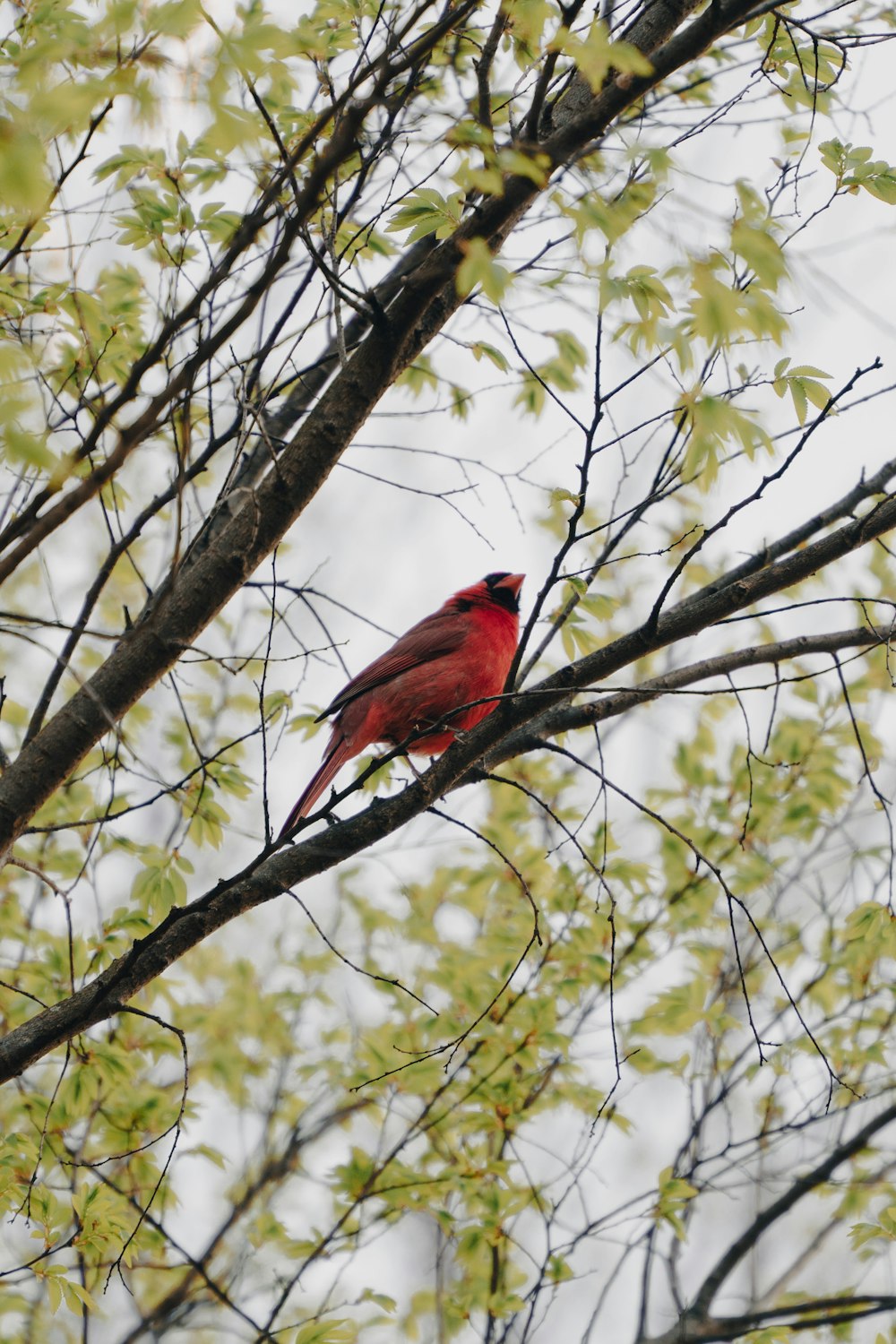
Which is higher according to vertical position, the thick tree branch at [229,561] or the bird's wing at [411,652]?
the bird's wing at [411,652]

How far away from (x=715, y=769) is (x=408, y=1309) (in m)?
3.25

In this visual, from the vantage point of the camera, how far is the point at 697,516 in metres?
6.45

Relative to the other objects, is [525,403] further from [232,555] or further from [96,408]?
[232,555]

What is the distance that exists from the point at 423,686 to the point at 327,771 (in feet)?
2.05

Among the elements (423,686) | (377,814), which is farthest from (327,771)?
(377,814)

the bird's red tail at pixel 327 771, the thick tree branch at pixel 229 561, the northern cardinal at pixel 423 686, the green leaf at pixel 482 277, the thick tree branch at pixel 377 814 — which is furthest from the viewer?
the northern cardinal at pixel 423 686

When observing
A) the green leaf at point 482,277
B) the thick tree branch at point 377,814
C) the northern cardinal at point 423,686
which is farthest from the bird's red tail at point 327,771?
the green leaf at point 482,277

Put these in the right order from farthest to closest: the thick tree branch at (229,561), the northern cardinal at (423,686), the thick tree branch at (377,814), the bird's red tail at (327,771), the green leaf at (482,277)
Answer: the northern cardinal at (423,686)
the bird's red tail at (327,771)
the thick tree branch at (229,561)
the thick tree branch at (377,814)
the green leaf at (482,277)

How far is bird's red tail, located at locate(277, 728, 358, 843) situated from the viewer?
437cm

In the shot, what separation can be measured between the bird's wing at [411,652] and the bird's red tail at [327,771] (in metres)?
0.14

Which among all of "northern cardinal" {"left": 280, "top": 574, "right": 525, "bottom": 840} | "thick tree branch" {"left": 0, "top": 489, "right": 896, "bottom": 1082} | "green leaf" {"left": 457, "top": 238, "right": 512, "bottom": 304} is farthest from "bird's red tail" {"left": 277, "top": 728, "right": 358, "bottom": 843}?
"green leaf" {"left": 457, "top": 238, "right": 512, "bottom": 304}

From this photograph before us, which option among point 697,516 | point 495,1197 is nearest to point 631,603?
point 697,516

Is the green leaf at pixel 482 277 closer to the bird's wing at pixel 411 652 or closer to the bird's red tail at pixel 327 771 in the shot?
the bird's red tail at pixel 327 771

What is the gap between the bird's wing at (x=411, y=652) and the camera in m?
5.11
